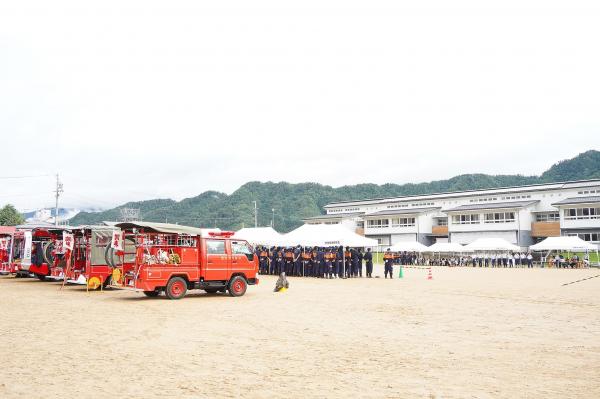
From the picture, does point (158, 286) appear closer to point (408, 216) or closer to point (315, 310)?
point (315, 310)

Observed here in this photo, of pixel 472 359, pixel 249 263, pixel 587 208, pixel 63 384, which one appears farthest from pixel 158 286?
pixel 587 208

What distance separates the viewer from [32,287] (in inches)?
882

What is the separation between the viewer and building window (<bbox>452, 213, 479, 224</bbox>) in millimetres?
63500

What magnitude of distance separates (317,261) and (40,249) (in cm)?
1478

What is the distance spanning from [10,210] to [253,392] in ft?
224

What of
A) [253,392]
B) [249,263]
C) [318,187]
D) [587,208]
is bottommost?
[253,392]

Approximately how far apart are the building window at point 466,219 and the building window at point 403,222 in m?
5.70

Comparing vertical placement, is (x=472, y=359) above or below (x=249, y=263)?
below

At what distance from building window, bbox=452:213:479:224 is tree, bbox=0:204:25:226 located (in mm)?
53943

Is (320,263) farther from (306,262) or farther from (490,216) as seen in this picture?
(490,216)

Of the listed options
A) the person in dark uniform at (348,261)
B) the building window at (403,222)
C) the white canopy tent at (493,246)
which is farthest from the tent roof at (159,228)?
the building window at (403,222)

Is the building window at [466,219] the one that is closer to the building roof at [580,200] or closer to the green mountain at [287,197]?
the building roof at [580,200]

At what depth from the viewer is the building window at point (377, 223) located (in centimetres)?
7294

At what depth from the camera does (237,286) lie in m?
18.6
